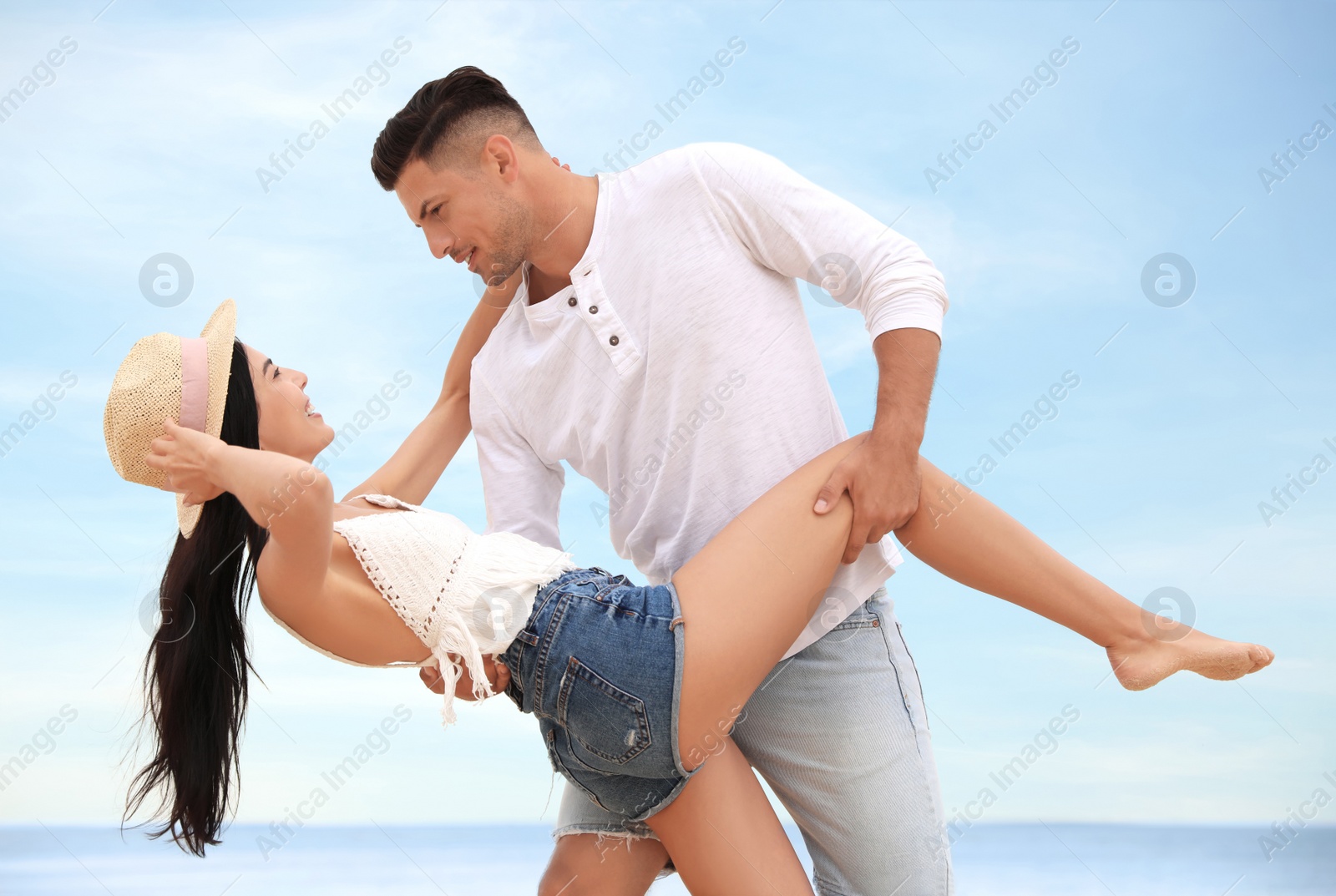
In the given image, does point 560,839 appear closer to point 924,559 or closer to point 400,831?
point 924,559

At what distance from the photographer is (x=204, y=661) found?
1952 millimetres

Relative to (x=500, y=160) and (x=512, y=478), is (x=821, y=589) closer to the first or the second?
(x=512, y=478)

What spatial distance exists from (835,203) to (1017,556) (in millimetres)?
717

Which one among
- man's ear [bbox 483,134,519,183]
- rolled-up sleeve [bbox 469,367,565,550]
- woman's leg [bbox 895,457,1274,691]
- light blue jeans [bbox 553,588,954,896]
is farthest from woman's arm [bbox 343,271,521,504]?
woman's leg [bbox 895,457,1274,691]

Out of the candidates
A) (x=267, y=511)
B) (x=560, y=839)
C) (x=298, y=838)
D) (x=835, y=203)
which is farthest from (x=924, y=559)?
(x=298, y=838)

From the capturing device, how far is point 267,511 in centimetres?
149

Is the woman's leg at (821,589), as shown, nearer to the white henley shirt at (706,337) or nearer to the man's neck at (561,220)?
the white henley shirt at (706,337)

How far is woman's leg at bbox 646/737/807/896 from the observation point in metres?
1.77

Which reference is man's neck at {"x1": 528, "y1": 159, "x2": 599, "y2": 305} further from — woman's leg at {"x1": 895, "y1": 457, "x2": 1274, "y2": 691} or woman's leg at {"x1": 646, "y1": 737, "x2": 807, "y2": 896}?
woman's leg at {"x1": 646, "y1": 737, "x2": 807, "y2": 896}

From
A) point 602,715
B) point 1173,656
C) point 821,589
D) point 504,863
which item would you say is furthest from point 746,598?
point 504,863

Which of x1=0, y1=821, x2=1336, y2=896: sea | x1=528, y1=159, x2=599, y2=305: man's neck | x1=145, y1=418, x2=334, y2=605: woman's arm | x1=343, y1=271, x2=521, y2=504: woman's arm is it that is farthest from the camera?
x1=0, y1=821, x2=1336, y2=896: sea

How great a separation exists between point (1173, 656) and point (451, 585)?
4.22 feet

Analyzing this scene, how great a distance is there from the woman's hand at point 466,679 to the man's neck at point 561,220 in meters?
0.84

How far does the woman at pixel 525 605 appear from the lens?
5.31 feet
